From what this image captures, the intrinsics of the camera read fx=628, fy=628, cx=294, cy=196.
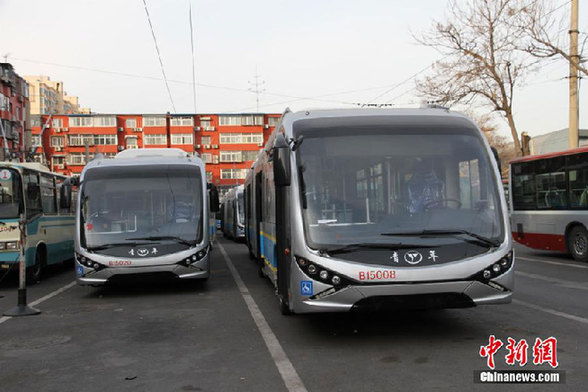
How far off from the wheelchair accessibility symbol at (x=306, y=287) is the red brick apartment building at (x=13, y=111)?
2338 inches

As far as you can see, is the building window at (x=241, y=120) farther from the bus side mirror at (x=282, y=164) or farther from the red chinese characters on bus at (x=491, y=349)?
the red chinese characters on bus at (x=491, y=349)

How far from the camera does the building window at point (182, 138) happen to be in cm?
9191

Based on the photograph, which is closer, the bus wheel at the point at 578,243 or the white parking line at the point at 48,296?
the white parking line at the point at 48,296

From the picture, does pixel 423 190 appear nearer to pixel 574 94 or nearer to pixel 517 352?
pixel 517 352

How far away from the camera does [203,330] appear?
8.09 m

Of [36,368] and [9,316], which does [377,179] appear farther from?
[9,316]

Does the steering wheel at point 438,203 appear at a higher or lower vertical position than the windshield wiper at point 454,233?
higher

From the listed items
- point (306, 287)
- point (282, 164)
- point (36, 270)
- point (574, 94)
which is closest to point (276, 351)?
point (306, 287)

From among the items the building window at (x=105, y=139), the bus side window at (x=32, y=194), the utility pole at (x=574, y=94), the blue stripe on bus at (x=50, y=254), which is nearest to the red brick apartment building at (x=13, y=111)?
the building window at (x=105, y=139)

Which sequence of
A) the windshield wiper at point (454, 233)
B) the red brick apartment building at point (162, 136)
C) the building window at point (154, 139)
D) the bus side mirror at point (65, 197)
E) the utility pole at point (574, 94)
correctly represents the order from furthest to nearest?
the building window at point (154, 139) → the red brick apartment building at point (162, 136) → the utility pole at point (574, 94) → the bus side mirror at point (65, 197) → the windshield wiper at point (454, 233)

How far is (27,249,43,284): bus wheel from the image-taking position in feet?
47.2

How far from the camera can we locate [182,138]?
92750mm

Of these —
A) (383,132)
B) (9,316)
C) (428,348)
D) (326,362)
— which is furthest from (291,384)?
(9,316)

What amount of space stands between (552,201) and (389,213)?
440 inches
